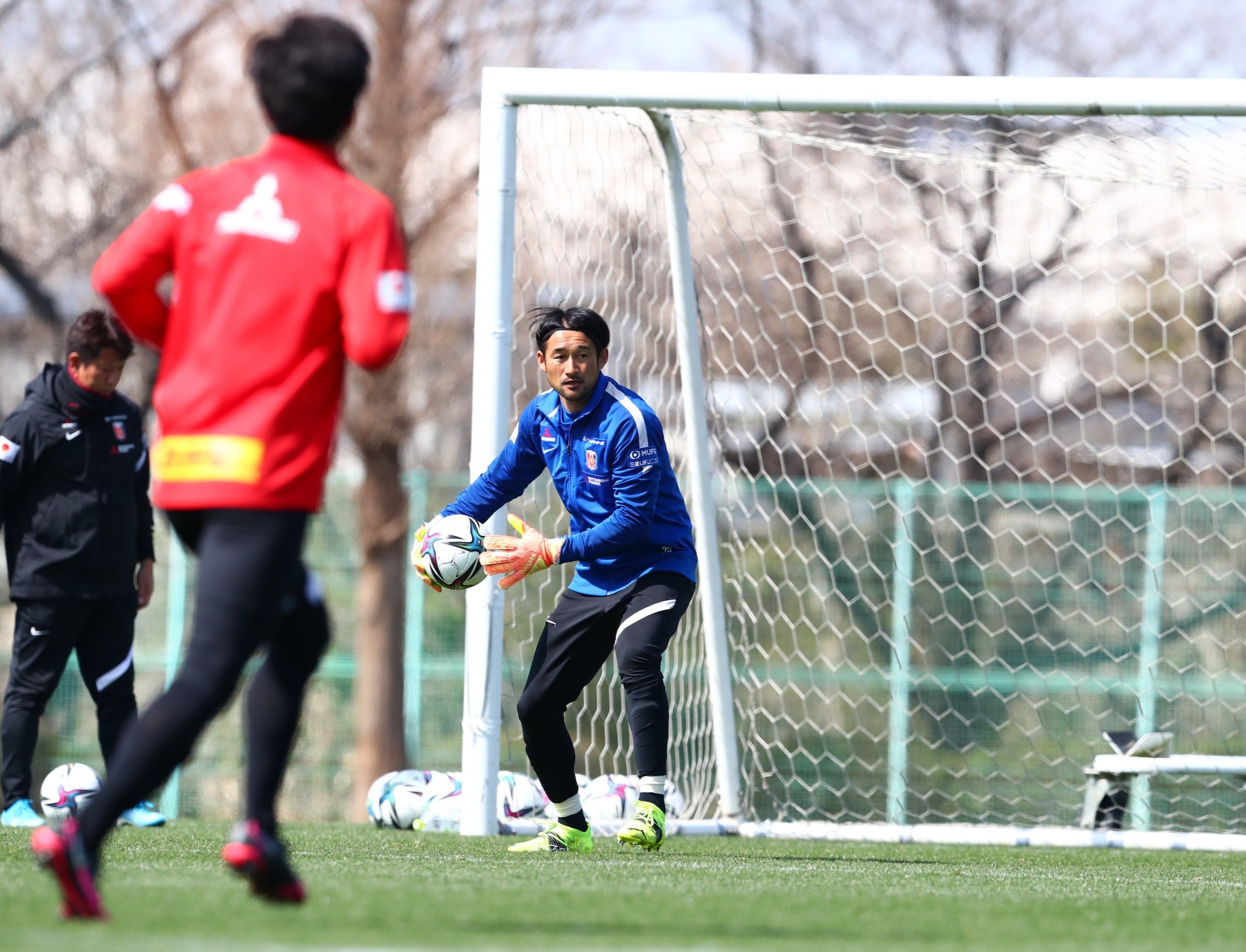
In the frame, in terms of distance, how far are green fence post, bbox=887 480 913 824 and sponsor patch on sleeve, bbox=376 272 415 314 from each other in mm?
7042

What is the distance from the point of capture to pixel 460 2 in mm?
12742

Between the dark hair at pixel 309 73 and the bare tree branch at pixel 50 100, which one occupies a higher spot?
the bare tree branch at pixel 50 100

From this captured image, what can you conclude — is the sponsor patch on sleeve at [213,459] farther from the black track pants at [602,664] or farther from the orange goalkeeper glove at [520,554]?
the black track pants at [602,664]

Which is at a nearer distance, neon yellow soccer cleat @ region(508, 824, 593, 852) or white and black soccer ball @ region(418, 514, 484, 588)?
white and black soccer ball @ region(418, 514, 484, 588)

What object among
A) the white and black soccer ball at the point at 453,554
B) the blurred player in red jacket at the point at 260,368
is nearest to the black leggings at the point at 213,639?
the blurred player in red jacket at the point at 260,368

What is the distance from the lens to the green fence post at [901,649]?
9688 millimetres

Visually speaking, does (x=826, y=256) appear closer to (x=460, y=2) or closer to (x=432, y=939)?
(x=460, y=2)

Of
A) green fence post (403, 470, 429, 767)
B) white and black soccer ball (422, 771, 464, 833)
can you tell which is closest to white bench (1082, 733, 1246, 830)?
white and black soccer ball (422, 771, 464, 833)

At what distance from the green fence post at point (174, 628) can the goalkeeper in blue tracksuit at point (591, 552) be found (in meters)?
6.13

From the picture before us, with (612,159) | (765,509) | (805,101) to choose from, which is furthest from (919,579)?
(805,101)

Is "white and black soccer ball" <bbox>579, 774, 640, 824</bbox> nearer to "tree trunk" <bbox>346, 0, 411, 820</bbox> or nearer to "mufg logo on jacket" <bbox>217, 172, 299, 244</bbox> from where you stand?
"mufg logo on jacket" <bbox>217, 172, 299, 244</bbox>

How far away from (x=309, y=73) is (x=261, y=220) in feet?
1.03

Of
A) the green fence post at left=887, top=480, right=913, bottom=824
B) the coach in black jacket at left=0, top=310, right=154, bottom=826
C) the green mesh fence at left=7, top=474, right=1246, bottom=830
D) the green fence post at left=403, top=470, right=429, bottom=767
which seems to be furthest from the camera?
the green fence post at left=403, top=470, right=429, bottom=767

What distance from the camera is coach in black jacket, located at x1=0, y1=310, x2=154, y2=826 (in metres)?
6.18
